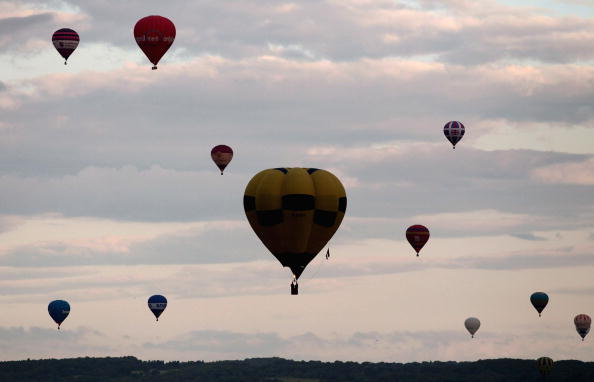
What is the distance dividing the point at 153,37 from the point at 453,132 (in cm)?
3455

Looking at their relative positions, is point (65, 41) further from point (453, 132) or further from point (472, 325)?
point (472, 325)

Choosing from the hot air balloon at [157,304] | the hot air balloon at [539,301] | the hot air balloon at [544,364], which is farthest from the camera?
the hot air balloon at [544,364]

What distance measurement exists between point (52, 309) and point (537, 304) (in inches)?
2007

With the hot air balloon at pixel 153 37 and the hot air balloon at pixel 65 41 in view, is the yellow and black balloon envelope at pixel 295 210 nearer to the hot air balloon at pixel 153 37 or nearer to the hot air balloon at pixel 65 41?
the hot air balloon at pixel 153 37

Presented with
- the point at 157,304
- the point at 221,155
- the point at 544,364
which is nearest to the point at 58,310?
the point at 157,304

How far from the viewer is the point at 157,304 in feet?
446

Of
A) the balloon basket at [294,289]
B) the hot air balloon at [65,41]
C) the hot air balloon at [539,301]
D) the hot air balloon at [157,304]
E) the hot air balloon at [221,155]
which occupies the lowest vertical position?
the balloon basket at [294,289]

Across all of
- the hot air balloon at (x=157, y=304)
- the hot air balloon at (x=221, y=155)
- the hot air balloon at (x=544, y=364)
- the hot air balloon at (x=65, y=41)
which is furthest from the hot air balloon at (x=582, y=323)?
the hot air balloon at (x=65, y=41)

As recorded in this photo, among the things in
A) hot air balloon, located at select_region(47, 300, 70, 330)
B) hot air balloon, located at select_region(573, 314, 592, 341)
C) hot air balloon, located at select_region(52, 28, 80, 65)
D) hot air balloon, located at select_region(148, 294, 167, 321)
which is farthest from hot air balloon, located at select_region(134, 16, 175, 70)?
hot air balloon, located at select_region(573, 314, 592, 341)

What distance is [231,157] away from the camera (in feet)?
397

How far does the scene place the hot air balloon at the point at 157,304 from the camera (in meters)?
135

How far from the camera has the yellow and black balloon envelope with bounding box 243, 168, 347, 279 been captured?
291 feet

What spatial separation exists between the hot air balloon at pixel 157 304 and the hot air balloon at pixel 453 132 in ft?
107

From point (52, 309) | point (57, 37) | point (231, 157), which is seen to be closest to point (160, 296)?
point (52, 309)
